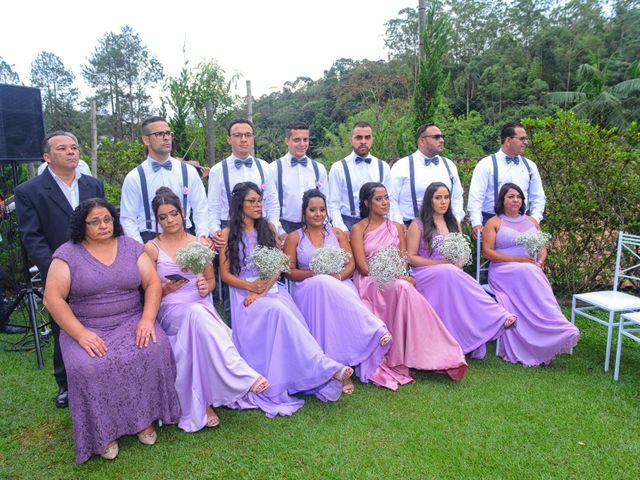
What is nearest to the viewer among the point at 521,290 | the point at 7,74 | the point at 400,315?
the point at 400,315

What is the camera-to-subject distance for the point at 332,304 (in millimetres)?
4766

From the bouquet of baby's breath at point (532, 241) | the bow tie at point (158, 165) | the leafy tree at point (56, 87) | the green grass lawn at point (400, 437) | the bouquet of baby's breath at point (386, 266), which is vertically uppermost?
the leafy tree at point (56, 87)

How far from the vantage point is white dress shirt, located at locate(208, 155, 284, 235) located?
219 inches

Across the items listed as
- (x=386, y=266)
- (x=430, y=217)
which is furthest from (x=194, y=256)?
(x=430, y=217)

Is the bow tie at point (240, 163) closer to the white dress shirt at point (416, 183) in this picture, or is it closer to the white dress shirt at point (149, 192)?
the white dress shirt at point (149, 192)

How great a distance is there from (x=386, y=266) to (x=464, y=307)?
1.11m

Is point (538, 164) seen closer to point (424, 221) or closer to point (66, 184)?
point (424, 221)

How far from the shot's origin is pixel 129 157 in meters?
12.0

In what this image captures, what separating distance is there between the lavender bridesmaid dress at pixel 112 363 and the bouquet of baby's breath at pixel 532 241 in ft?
13.1

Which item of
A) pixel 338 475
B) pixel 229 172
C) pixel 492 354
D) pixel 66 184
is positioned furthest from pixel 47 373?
pixel 492 354

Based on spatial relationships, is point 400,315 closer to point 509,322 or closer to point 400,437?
point 509,322

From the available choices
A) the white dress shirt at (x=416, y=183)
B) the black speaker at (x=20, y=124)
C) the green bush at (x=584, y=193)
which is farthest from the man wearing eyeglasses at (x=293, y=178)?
the green bush at (x=584, y=193)

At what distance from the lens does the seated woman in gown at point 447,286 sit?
5.22 m

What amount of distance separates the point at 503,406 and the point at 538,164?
4405mm
